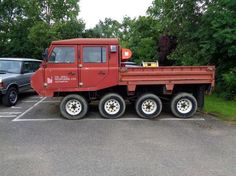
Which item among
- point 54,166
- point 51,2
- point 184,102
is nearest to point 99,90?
point 184,102

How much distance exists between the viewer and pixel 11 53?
3148 cm

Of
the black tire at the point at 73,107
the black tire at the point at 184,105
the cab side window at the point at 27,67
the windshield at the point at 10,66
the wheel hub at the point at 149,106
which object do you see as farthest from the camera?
the cab side window at the point at 27,67

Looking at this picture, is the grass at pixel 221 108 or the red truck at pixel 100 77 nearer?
the red truck at pixel 100 77

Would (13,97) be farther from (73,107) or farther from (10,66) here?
(73,107)

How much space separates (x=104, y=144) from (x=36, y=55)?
23541 millimetres

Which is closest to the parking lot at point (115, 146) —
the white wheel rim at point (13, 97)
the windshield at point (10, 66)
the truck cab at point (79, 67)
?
the truck cab at point (79, 67)

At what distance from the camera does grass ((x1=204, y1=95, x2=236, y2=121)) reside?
460 inches

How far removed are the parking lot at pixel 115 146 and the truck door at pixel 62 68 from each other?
1133 mm

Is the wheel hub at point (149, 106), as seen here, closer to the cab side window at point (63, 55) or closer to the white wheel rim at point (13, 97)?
the cab side window at point (63, 55)

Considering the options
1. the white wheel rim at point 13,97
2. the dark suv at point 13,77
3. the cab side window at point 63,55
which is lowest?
the white wheel rim at point 13,97

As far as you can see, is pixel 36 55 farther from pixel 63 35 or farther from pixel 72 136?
pixel 72 136

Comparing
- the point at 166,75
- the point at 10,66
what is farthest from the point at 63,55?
the point at 10,66

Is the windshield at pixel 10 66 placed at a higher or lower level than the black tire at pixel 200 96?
higher

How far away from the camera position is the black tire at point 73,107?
1152 centimetres
